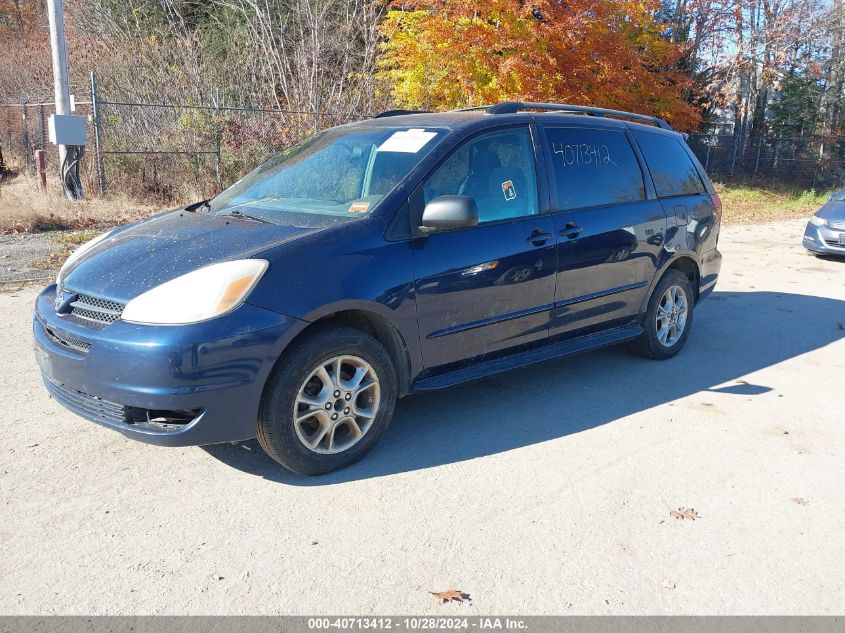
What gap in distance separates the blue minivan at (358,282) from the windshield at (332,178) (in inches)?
0.7

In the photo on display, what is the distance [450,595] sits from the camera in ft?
9.43

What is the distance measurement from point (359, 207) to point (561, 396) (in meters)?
2.03

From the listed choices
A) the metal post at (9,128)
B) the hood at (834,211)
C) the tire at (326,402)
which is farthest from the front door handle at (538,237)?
the metal post at (9,128)

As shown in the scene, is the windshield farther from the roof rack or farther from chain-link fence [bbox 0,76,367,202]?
chain-link fence [bbox 0,76,367,202]

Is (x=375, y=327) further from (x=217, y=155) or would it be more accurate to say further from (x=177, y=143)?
(x=177, y=143)

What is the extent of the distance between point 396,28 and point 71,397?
14.3 meters

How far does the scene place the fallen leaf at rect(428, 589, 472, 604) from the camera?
9.35ft

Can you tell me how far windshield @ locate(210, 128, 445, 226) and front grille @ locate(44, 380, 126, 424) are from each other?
4.36 ft

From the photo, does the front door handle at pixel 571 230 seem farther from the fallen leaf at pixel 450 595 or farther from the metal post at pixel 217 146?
the metal post at pixel 217 146

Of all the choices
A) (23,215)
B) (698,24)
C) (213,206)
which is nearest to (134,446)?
(213,206)

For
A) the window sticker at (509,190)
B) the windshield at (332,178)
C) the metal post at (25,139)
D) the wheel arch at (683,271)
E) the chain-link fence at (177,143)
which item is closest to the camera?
the windshield at (332,178)

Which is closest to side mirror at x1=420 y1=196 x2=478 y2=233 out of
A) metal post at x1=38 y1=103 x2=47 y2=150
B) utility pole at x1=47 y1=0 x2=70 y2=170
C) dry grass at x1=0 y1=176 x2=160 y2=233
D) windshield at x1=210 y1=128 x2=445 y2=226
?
windshield at x1=210 y1=128 x2=445 y2=226

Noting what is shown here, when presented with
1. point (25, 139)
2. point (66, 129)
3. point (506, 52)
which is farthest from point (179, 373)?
point (25, 139)

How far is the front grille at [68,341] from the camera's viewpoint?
11.6ft
